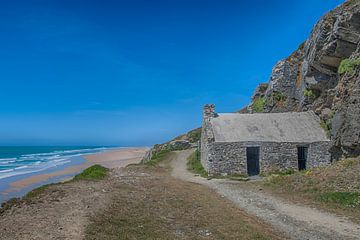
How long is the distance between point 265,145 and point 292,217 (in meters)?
13.8

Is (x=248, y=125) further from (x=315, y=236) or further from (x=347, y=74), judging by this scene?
(x=315, y=236)

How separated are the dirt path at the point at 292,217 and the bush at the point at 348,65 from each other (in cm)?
1388

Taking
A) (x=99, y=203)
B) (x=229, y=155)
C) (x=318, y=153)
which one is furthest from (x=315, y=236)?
(x=318, y=153)

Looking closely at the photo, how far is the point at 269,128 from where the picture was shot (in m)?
27.8

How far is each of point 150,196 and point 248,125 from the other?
1457cm

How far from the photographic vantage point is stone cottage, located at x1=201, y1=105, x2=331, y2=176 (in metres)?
25.7

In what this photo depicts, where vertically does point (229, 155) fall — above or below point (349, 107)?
below

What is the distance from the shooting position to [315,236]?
10.2 meters

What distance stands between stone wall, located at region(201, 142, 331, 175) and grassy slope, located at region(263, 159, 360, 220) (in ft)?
17.2

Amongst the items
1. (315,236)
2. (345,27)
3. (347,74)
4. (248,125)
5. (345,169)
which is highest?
(345,27)

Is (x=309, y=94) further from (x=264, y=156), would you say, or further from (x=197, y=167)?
(x=197, y=167)

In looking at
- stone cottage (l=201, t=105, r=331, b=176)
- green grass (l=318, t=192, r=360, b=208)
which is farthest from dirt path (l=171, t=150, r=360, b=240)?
stone cottage (l=201, t=105, r=331, b=176)

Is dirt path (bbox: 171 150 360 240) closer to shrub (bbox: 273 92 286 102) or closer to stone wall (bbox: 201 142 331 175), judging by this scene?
stone wall (bbox: 201 142 331 175)

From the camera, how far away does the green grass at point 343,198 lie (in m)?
13.5
